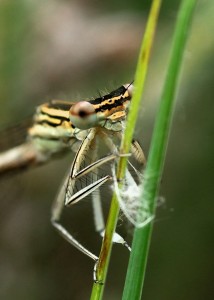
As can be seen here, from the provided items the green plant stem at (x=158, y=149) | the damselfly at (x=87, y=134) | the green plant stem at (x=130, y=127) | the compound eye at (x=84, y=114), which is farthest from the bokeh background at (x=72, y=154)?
the green plant stem at (x=158, y=149)

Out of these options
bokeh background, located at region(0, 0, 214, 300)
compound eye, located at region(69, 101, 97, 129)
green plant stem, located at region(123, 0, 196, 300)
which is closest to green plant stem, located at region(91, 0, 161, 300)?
green plant stem, located at region(123, 0, 196, 300)

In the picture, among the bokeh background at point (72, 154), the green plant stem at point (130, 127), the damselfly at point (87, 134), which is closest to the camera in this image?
the green plant stem at point (130, 127)

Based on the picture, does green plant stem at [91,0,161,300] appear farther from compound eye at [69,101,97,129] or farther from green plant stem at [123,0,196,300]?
compound eye at [69,101,97,129]

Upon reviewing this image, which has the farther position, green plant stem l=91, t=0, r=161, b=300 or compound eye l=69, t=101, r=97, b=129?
compound eye l=69, t=101, r=97, b=129

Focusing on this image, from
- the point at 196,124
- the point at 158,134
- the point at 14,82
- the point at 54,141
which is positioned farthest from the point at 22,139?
the point at 158,134

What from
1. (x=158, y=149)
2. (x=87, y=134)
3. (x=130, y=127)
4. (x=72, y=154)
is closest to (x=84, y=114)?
(x=87, y=134)

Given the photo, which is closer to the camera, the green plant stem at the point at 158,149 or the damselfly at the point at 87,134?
the green plant stem at the point at 158,149

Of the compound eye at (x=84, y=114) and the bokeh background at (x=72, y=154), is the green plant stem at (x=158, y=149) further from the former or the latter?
the bokeh background at (x=72, y=154)
